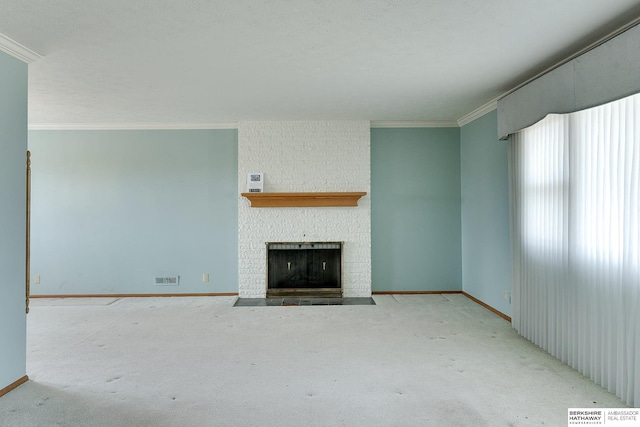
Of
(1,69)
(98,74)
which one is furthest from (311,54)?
(1,69)

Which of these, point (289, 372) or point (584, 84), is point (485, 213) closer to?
point (584, 84)

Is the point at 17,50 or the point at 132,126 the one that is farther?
the point at 132,126

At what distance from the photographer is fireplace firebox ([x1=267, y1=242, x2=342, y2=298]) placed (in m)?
5.46

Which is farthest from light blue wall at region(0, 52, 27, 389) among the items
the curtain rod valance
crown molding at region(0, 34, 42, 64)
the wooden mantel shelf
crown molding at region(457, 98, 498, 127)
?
crown molding at region(457, 98, 498, 127)

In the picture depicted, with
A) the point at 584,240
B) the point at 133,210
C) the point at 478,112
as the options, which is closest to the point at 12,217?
the point at 133,210

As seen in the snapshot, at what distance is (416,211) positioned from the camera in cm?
558

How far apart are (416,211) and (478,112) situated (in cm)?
158

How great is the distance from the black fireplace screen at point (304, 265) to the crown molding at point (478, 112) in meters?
2.47

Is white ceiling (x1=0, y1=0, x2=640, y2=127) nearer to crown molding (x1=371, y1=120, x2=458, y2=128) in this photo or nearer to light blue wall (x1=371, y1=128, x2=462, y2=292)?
crown molding (x1=371, y1=120, x2=458, y2=128)

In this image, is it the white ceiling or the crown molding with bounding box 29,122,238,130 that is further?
the crown molding with bounding box 29,122,238,130

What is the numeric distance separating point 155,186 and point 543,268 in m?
4.93

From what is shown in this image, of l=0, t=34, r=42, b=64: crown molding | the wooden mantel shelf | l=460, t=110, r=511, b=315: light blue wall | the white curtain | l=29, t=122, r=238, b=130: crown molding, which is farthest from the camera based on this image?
l=29, t=122, r=238, b=130: crown molding

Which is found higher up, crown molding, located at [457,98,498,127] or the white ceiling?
crown molding, located at [457,98,498,127]

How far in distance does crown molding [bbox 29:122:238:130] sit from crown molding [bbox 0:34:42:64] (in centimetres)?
251
